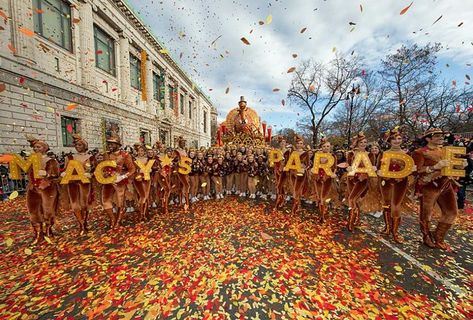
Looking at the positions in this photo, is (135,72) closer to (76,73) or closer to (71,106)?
(76,73)

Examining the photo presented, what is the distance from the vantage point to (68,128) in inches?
545

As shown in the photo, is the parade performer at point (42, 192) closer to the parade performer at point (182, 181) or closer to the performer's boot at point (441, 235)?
the parade performer at point (182, 181)

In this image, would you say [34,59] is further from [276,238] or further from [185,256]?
[276,238]

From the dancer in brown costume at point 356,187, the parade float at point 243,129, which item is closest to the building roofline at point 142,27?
the parade float at point 243,129

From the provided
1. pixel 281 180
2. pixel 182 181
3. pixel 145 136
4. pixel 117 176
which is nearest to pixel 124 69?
pixel 145 136

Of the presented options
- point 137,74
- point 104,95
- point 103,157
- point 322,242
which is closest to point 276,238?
point 322,242

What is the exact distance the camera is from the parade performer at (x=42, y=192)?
435cm

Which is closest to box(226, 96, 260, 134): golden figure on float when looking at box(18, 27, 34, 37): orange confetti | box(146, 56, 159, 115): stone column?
box(18, 27, 34, 37): orange confetti

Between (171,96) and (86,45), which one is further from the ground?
(171,96)

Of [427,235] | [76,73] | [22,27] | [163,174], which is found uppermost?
[22,27]

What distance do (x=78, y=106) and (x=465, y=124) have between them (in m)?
34.4

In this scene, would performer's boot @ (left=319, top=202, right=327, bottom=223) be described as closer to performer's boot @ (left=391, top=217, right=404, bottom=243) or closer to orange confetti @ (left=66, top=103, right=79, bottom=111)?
performer's boot @ (left=391, top=217, right=404, bottom=243)

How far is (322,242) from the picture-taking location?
14.5 ft

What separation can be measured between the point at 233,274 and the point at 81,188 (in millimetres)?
4313
